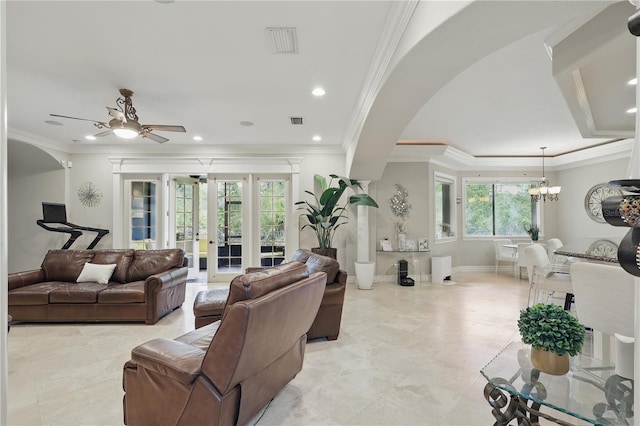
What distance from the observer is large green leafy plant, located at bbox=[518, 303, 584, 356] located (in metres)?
1.35

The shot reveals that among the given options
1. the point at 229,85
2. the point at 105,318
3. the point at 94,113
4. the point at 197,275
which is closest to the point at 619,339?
the point at 229,85

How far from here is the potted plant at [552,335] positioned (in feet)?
4.44

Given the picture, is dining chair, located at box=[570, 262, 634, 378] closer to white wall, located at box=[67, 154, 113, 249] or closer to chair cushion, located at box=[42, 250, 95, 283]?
chair cushion, located at box=[42, 250, 95, 283]

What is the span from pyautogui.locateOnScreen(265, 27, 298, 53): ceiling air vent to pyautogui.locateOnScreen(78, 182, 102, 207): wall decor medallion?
5336mm

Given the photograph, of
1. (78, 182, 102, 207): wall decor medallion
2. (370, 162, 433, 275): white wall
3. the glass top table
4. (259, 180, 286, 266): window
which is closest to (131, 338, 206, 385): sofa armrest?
the glass top table

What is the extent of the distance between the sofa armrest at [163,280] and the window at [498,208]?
249 inches

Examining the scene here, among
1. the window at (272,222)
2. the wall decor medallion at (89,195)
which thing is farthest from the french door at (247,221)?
the wall decor medallion at (89,195)

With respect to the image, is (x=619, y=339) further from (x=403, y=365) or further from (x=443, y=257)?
(x=443, y=257)

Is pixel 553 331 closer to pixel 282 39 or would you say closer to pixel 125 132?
pixel 282 39

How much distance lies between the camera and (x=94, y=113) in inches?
166

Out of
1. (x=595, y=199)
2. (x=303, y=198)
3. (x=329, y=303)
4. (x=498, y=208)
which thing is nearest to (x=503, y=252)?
(x=498, y=208)

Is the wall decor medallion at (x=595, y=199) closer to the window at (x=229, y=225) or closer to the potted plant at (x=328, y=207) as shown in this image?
the potted plant at (x=328, y=207)

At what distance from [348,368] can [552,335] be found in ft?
5.66

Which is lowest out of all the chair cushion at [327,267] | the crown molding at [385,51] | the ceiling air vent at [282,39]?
the chair cushion at [327,267]
